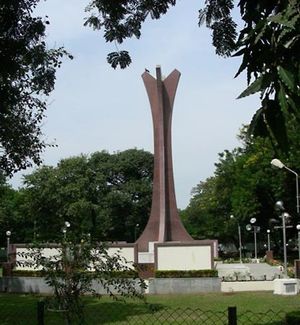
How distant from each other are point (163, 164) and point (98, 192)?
2347 centimetres

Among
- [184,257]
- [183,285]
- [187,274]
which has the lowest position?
[183,285]

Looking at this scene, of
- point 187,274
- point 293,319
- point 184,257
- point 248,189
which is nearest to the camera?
point 293,319

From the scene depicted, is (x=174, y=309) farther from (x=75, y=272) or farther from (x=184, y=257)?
(x=75, y=272)

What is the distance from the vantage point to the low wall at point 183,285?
74.1 feet

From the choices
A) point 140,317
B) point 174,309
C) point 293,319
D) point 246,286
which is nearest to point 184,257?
point 246,286

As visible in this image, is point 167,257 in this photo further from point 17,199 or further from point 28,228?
point 17,199

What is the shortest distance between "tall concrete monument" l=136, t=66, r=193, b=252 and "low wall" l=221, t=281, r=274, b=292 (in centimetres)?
1232

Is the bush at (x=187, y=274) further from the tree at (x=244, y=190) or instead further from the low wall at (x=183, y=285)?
the tree at (x=244, y=190)

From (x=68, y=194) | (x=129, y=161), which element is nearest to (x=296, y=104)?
(x=68, y=194)

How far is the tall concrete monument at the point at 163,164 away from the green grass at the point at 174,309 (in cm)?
1426

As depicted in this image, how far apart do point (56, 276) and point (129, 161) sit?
54084 mm

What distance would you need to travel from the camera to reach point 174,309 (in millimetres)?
15641

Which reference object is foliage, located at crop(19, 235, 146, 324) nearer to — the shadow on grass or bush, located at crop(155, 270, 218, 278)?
the shadow on grass

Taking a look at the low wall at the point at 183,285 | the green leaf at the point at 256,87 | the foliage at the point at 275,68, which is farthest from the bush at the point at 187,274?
the green leaf at the point at 256,87
